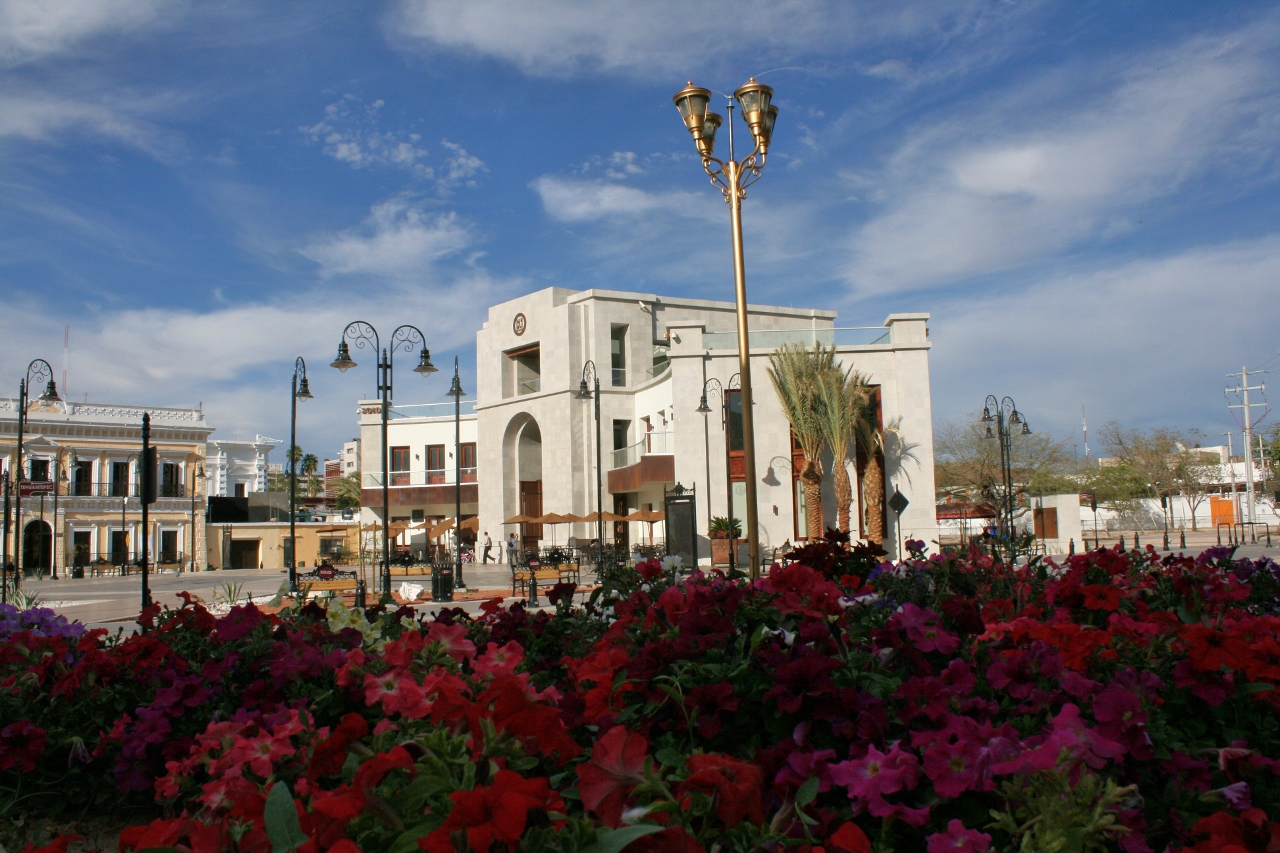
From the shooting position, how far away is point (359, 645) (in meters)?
4.12

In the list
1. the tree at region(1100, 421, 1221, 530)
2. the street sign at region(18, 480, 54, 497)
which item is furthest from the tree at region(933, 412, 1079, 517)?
the street sign at region(18, 480, 54, 497)

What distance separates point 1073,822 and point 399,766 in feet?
3.92

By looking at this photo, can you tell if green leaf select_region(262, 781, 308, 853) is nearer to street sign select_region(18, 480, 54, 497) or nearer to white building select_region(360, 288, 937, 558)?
white building select_region(360, 288, 937, 558)

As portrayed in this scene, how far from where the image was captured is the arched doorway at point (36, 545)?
46594 millimetres

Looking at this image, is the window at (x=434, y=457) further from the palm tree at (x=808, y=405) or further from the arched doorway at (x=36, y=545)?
the palm tree at (x=808, y=405)

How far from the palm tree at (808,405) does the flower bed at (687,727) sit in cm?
2323

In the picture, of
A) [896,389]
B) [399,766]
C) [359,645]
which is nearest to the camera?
[399,766]

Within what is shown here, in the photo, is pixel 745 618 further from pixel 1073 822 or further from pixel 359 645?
pixel 359 645

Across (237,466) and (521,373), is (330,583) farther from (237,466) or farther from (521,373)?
(237,466)

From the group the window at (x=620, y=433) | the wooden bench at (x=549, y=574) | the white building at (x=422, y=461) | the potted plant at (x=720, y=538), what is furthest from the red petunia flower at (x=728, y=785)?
the white building at (x=422, y=461)

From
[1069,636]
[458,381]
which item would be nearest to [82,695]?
[1069,636]

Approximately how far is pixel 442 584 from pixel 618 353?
22.9 metres

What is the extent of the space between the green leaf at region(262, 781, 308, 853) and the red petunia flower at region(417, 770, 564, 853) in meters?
0.31

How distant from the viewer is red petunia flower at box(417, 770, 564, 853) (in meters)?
1.23
